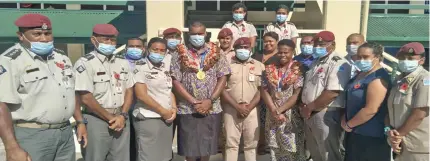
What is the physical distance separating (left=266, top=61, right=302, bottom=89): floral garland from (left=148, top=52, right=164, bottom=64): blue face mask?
1123 mm

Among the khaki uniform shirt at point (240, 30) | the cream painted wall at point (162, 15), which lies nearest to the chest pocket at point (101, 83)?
the khaki uniform shirt at point (240, 30)

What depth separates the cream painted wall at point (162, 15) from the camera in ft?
20.7

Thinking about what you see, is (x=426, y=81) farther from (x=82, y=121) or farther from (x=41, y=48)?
(x=41, y=48)

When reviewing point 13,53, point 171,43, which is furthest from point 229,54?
point 13,53

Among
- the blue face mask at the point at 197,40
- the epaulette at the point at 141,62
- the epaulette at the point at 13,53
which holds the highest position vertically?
the blue face mask at the point at 197,40

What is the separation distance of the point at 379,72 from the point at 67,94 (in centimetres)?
257

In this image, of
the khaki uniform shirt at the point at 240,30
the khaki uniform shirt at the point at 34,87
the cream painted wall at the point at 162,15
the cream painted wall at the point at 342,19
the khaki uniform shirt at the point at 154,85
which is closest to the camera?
the khaki uniform shirt at the point at 34,87

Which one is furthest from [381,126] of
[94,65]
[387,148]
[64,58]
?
[64,58]

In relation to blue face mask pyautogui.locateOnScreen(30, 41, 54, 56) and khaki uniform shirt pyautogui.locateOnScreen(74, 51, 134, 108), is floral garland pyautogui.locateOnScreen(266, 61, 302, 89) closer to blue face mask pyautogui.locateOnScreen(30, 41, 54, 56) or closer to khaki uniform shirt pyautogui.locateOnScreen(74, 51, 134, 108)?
khaki uniform shirt pyautogui.locateOnScreen(74, 51, 134, 108)

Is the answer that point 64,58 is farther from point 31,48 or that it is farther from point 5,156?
point 5,156

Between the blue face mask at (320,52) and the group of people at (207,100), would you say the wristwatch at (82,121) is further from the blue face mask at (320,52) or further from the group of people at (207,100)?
the blue face mask at (320,52)

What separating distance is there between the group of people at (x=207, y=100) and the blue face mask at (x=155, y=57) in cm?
1

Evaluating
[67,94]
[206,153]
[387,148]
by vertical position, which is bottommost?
[206,153]

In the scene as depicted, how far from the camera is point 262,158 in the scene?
462 centimetres
